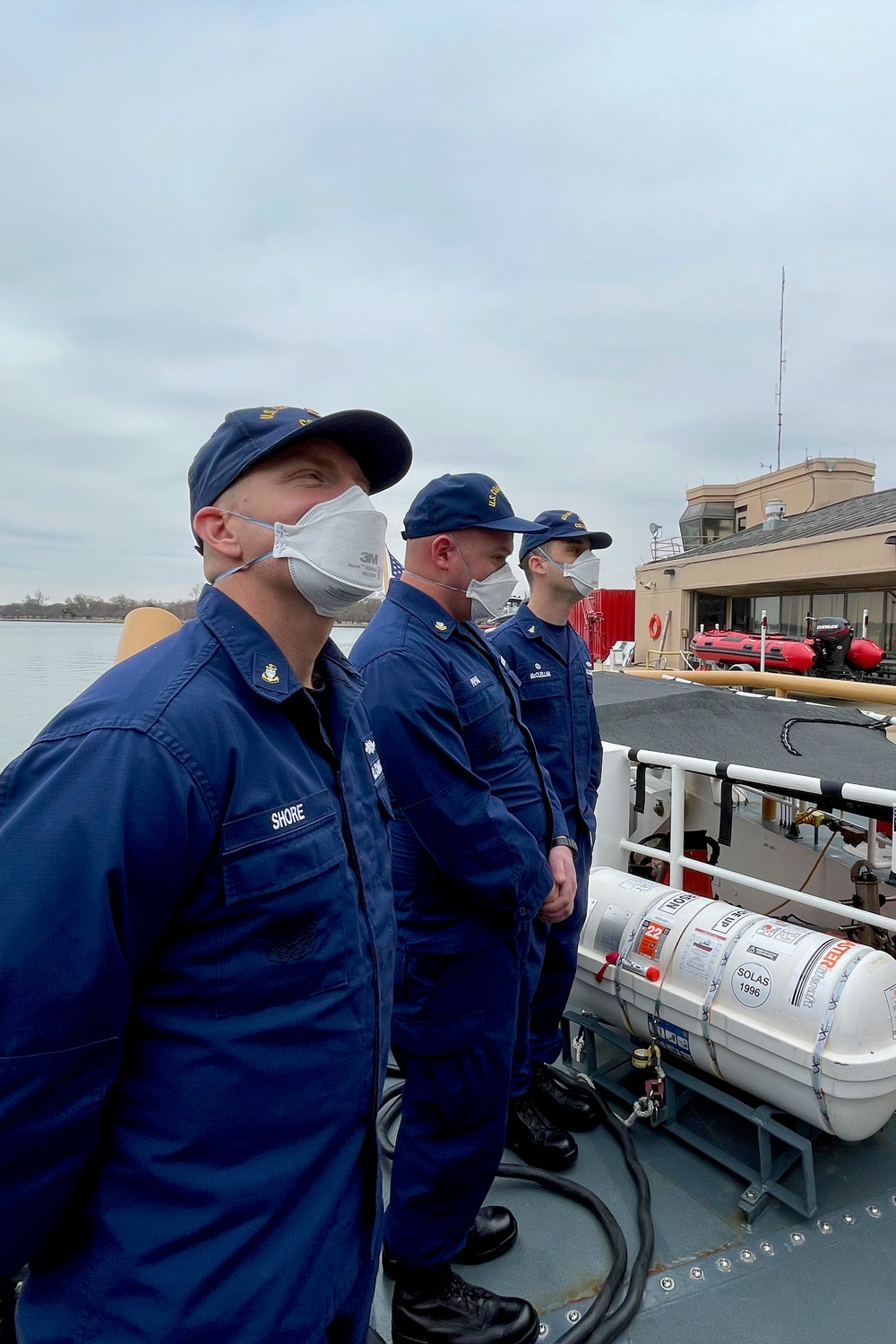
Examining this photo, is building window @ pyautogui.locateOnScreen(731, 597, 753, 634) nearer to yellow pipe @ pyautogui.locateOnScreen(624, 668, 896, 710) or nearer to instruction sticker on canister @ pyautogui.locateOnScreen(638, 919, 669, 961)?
yellow pipe @ pyautogui.locateOnScreen(624, 668, 896, 710)

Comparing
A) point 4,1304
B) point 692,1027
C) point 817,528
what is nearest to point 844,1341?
point 692,1027

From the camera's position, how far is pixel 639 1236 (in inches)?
82.1

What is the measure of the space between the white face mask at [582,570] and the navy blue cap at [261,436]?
1.98 metres

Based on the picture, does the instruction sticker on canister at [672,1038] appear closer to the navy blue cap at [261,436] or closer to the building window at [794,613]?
the navy blue cap at [261,436]

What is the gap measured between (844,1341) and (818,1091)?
0.53 meters

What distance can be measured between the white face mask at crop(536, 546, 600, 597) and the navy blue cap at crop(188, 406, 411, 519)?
6.50 feet

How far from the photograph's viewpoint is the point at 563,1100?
2629 millimetres

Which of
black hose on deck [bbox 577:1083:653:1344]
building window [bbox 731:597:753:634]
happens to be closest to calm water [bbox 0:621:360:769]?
black hose on deck [bbox 577:1083:653:1344]

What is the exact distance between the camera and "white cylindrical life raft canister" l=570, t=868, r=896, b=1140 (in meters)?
2.09

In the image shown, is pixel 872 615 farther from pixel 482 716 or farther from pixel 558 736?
pixel 482 716

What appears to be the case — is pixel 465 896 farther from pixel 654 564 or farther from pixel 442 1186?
pixel 654 564

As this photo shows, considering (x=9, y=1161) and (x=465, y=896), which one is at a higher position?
(x=9, y=1161)

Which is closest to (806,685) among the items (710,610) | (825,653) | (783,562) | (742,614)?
(825,653)

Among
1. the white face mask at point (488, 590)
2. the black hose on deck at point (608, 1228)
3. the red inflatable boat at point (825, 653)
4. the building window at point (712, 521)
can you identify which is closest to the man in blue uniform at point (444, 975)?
the black hose on deck at point (608, 1228)
